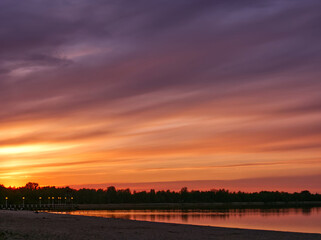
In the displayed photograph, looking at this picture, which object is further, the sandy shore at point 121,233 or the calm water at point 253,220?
the calm water at point 253,220

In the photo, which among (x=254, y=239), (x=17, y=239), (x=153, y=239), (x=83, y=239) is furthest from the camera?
(x=254, y=239)

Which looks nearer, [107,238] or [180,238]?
[107,238]

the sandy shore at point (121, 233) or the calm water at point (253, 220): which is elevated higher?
the sandy shore at point (121, 233)

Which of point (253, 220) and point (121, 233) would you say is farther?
point (253, 220)

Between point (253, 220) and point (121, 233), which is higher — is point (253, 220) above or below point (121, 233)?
below

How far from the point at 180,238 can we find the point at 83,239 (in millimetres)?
8905

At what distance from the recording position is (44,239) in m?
31.4

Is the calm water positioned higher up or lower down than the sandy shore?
lower down

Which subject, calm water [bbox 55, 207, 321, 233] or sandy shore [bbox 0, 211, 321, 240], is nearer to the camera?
sandy shore [bbox 0, 211, 321, 240]

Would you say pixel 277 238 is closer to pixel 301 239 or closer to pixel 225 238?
pixel 301 239

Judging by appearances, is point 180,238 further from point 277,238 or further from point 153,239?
point 277,238

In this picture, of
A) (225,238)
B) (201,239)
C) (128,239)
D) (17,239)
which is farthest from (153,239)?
(17,239)

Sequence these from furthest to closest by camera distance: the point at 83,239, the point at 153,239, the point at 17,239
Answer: the point at 153,239
the point at 83,239
the point at 17,239

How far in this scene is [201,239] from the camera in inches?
1452
